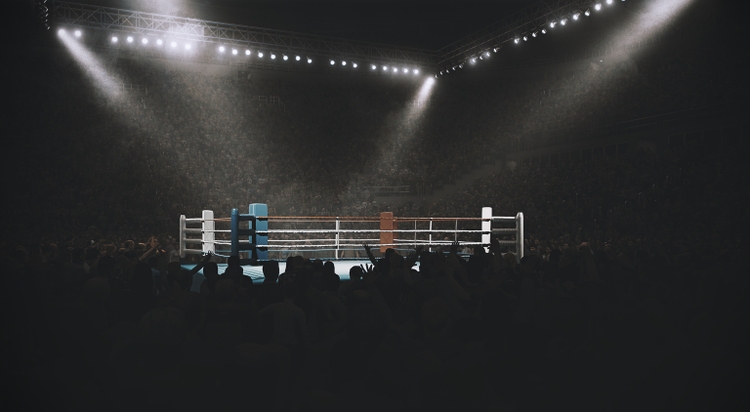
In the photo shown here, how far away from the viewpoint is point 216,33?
1593 cm

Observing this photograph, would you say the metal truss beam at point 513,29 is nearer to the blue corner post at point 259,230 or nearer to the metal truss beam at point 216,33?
the metal truss beam at point 216,33

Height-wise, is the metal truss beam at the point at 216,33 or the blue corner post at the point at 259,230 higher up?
the metal truss beam at the point at 216,33

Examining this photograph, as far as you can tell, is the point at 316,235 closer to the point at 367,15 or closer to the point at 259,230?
the point at 259,230

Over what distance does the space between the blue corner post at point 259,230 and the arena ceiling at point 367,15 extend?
12.6m

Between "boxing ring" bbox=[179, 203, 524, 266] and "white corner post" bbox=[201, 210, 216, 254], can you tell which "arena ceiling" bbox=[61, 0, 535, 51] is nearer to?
"boxing ring" bbox=[179, 203, 524, 266]

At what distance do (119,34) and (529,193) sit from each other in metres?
12.5

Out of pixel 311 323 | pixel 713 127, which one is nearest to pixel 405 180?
pixel 713 127

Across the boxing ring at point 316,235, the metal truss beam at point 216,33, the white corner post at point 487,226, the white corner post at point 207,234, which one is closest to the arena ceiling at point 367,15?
the metal truss beam at point 216,33

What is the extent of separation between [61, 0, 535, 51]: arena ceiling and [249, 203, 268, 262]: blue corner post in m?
12.6

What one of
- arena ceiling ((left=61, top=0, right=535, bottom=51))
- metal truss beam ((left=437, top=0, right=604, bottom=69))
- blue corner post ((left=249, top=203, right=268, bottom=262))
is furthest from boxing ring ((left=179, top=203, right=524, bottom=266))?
arena ceiling ((left=61, top=0, right=535, bottom=51))

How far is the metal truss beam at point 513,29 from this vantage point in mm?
14930

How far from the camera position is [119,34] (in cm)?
1642

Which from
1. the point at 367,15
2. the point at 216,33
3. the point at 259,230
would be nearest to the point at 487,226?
the point at 259,230

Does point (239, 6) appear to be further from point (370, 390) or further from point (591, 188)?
point (370, 390)
